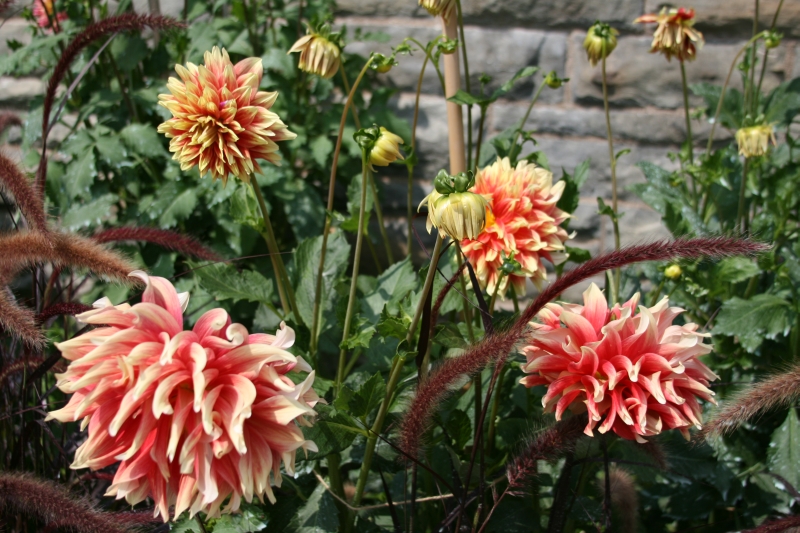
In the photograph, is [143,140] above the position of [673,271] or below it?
above

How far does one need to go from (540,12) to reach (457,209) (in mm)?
1544

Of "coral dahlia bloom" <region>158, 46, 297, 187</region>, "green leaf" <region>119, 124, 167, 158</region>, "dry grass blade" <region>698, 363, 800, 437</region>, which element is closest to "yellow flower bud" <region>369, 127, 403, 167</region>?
"coral dahlia bloom" <region>158, 46, 297, 187</region>

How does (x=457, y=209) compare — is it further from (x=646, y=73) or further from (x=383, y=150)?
(x=646, y=73)

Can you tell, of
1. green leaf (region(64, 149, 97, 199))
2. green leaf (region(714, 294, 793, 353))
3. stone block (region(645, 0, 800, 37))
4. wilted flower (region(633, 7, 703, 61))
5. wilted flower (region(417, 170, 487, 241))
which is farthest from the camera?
stone block (region(645, 0, 800, 37))

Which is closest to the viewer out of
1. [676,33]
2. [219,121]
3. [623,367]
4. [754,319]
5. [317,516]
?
[623,367]

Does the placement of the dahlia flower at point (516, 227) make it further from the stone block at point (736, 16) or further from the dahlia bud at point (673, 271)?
the stone block at point (736, 16)

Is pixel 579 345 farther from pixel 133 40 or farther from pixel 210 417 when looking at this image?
pixel 133 40

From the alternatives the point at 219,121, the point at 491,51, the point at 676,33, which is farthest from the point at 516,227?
the point at 491,51

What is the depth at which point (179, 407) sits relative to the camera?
696 millimetres

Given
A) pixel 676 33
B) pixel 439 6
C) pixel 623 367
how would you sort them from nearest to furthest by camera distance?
1. pixel 623 367
2. pixel 439 6
3. pixel 676 33

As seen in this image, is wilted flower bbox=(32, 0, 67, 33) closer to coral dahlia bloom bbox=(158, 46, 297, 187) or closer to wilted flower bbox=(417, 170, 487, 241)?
coral dahlia bloom bbox=(158, 46, 297, 187)

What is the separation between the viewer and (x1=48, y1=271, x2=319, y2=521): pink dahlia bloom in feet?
2.24

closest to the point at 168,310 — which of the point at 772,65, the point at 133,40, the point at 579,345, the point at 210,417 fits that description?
the point at 210,417

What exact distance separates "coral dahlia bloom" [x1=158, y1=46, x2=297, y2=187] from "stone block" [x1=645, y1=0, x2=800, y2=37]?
1.51 metres
